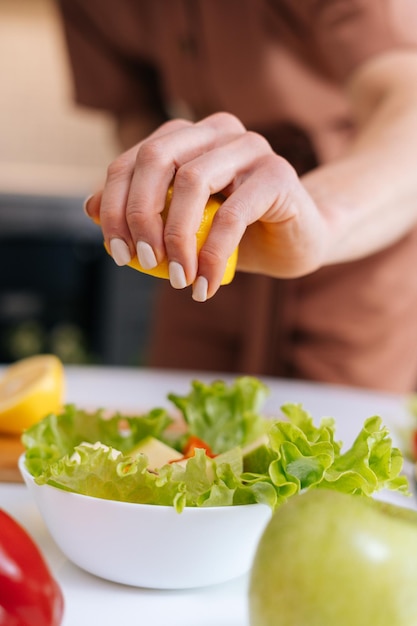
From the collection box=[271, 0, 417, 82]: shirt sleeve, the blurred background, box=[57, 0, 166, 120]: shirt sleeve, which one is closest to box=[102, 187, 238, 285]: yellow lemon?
box=[271, 0, 417, 82]: shirt sleeve

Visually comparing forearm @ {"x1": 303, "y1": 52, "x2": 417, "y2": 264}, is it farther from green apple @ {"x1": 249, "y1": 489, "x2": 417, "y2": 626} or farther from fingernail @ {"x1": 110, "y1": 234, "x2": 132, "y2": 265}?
green apple @ {"x1": 249, "y1": 489, "x2": 417, "y2": 626}

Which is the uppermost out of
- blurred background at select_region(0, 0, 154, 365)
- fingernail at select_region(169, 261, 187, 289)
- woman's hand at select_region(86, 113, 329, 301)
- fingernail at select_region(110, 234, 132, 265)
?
woman's hand at select_region(86, 113, 329, 301)

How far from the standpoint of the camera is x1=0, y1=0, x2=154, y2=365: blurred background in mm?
3414

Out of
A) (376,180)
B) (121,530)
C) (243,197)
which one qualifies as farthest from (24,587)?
(376,180)

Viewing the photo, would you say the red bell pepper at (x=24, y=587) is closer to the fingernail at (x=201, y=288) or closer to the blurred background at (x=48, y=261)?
the fingernail at (x=201, y=288)

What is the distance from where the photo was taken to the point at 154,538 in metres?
0.60

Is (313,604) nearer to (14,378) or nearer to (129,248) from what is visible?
(129,248)

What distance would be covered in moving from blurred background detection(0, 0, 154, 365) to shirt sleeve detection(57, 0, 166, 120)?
45.7 inches

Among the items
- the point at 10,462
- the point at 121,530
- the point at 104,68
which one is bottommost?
the point at 10,462

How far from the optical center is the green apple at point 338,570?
1.46ft

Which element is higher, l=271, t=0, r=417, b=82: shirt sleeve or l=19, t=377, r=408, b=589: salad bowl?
l=271, t=0, r=417, b=82: shirt sleeve

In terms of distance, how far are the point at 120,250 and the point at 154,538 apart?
0.22 meters

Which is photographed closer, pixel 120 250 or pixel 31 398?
pixel 120 250

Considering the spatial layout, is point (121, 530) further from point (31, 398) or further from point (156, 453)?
point (31, 398)
